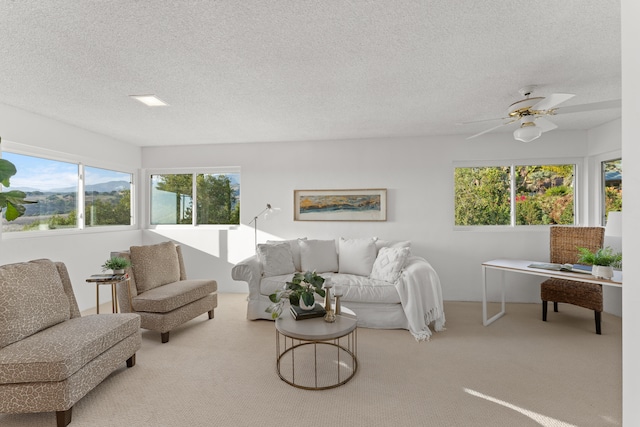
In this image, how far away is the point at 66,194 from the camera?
395 centimetres

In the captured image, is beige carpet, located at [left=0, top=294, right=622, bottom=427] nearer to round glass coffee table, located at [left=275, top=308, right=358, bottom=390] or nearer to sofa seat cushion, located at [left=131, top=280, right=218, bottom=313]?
round glass coffee table, located at [left=275, top=308, right=358, bottom=390]

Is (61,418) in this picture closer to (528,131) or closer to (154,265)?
(154,265)

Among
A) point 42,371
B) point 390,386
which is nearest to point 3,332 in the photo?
point 42,371

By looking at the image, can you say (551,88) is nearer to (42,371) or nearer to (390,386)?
(390,386)

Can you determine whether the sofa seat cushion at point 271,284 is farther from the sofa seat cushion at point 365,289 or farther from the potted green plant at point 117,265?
the potted green plant at point 117,265

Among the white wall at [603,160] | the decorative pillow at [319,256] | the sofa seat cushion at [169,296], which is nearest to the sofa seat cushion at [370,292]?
the decorative pillow at [319,256]

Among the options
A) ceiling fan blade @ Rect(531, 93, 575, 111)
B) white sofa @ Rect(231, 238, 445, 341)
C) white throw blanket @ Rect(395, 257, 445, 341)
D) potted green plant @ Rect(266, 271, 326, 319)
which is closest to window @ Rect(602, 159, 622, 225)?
ceiling fan blade @ Rect(531, 93, 575, 111)

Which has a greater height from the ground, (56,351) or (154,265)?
(154,265)

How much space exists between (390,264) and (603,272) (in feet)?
6.17

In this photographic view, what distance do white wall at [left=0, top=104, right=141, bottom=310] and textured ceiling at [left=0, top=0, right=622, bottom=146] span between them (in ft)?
0.85

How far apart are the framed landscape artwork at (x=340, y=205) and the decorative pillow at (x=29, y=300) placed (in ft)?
9.73

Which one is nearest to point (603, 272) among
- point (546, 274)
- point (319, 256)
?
point (546, 274)

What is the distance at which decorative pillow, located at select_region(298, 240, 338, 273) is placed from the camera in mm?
3988

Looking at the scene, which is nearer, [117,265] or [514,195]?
[117,265]
